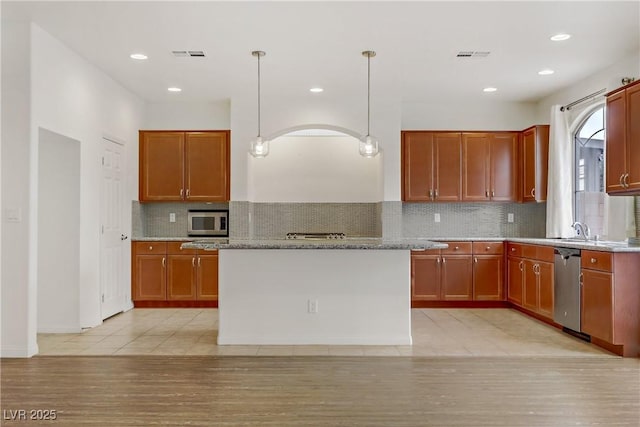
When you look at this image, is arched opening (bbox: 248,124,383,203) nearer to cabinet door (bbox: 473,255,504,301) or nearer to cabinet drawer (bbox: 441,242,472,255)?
cabinet drawer (bbox: 441,242,472,255)

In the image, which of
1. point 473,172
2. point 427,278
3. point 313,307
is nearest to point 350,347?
point 313,307

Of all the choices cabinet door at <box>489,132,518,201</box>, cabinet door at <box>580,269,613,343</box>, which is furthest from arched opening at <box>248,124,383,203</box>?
cabinet door at <box>580,269,613,343</box>

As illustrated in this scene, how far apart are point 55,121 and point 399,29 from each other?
3259 mm

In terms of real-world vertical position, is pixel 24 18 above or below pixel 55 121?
above

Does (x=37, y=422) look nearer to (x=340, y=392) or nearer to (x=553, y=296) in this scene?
(x=340, y=392)

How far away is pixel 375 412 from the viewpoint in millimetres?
2980

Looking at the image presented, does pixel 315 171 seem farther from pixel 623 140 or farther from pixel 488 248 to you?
pixel 623 140

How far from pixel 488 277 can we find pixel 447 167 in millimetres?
1567

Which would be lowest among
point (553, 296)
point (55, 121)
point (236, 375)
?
point (236, 375)

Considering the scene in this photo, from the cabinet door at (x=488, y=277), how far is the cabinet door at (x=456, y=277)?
0.25 feet

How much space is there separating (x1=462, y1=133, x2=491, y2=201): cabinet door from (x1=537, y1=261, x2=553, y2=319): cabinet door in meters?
1.57

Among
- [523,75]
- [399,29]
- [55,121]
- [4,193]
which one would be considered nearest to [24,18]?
[55,121]

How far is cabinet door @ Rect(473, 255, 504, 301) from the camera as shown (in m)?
6.64

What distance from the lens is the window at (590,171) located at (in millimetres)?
5844
